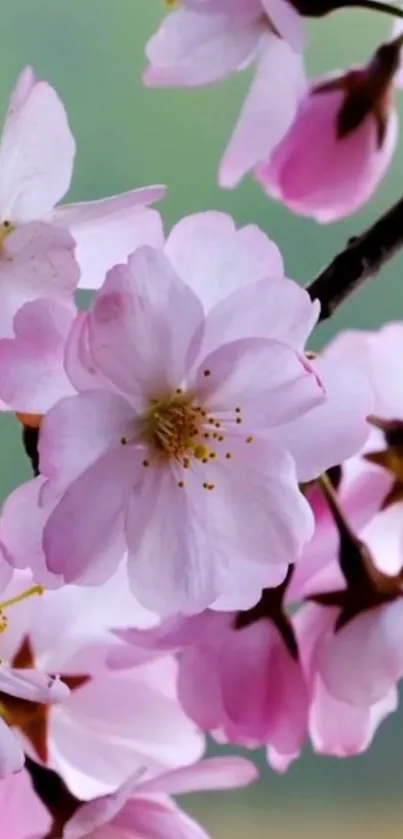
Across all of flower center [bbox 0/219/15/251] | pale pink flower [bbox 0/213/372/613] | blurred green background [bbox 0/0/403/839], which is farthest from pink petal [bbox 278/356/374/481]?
blurred green background [bbox 0/0/403/839]

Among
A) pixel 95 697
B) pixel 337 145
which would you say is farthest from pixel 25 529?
pixel 337 145

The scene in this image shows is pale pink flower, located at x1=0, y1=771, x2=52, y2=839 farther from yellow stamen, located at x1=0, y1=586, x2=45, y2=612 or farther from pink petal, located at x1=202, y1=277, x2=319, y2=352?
pink petal, located at x1=202, y1=277, x2=319, y2=352

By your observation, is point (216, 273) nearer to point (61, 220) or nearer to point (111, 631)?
point (61, 220)

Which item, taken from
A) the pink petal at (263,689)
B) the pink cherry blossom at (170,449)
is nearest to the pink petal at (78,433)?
the pink cherry blossom at (170,449)

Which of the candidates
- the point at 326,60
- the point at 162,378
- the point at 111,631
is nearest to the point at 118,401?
the point at 162,378

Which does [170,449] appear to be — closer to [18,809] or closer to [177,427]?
[177,427]

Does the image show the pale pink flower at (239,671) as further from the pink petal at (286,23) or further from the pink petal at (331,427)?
the pink petal at (286,23)

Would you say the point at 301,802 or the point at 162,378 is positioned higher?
the point at 162,378
